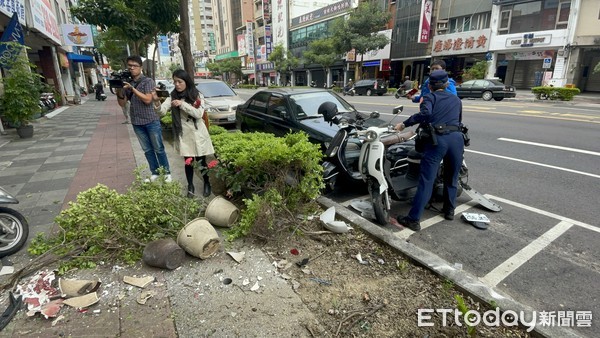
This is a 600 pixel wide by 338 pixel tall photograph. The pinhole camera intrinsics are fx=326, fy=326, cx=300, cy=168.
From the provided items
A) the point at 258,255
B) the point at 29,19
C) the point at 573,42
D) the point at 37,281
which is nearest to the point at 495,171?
the point at 258,255

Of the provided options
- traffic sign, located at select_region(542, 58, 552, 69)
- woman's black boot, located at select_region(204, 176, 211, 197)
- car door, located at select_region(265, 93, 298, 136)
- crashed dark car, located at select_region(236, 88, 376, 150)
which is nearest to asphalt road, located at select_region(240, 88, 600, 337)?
crashed dark car, located at select_region(236, 88, 376, 150)

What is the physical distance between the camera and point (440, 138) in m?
3.56

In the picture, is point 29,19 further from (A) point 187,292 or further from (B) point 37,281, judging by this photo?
(A) point 187,292

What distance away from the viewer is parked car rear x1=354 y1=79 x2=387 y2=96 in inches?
1053

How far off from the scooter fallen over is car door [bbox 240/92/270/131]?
2.68m

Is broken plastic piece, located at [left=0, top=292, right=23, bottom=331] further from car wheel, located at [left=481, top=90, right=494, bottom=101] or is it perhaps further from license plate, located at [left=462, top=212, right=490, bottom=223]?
car wheel, located at [left=481, top=90, right=494, bottom=101]

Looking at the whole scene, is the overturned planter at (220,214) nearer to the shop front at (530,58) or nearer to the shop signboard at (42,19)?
the shop signboard at (42,19)

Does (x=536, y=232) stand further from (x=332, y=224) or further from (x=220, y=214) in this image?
(x=220, y=214)

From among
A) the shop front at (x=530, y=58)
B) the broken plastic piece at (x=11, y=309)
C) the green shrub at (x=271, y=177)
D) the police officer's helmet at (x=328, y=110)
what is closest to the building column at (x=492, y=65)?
the shop front at (x=530, y=58)

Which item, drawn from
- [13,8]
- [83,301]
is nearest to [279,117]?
[83,301]

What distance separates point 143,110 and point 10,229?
6.77 ft

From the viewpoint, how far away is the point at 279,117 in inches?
239

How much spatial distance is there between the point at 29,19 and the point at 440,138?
12824mm

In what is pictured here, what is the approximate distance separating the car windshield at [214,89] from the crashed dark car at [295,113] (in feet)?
14.1
